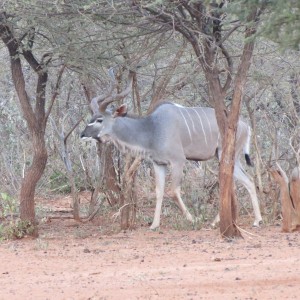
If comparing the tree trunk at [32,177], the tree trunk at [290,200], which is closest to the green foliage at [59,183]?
the tree trunk at [32,177]

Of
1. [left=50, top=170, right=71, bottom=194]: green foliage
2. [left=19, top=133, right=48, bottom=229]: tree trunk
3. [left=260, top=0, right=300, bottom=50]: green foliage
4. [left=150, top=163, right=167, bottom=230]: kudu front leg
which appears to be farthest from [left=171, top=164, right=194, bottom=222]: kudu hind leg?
[left=260, top=0, right=300, bottom=50]: green foliage

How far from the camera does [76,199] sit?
12.4 meters

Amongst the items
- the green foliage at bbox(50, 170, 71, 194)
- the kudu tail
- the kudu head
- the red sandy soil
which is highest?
the kudu head

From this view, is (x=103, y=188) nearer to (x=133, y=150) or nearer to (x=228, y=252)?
(x=133, y=150)

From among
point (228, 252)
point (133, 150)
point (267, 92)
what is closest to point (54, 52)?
point (133, 150)

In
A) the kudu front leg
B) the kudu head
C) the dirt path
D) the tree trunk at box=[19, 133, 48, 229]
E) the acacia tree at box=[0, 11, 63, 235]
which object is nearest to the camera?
the dirt path

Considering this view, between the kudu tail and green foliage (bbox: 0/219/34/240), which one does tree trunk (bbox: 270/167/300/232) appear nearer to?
the kudu tail

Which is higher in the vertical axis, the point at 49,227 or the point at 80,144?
the point at 80,144

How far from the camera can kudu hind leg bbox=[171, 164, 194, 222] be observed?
1227 centimetres

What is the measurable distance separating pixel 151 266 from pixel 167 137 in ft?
15.2

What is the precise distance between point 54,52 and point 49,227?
2888 mm

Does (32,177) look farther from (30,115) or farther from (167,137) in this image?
(167,137)

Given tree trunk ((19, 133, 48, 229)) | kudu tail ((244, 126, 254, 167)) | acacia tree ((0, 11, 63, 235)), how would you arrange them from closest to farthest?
acacia tree ((0, 11, 63, 235)) < tree trunk ((19, 133, 48, 229)) < kudu tail ((244, 126, 254, 167))

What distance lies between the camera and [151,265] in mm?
8508
